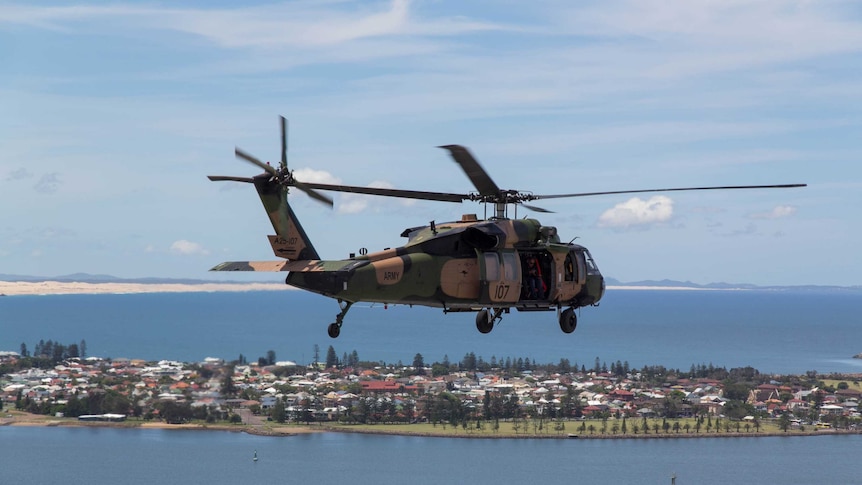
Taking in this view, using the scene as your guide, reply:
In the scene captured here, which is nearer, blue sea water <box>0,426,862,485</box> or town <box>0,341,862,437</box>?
blue sea water <box>0,426,862,485</box>

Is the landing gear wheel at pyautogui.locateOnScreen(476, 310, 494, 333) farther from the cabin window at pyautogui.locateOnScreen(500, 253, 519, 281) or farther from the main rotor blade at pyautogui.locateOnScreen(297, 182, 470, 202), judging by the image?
the main rotor blade at pyautogui.locateOnScreen(297, 182, 470, 202)

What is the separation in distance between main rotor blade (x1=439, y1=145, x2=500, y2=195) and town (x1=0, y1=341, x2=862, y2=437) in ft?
347

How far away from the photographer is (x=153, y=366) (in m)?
166

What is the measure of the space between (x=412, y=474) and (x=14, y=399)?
6349 centimetres

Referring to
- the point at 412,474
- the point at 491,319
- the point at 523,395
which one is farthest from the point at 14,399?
the point at 491,319

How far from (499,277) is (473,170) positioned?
318 centimetres

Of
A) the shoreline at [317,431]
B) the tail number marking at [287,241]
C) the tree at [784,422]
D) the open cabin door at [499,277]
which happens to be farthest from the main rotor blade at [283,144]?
the tree at [784,422]

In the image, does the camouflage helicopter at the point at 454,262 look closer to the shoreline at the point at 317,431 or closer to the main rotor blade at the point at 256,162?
the main rotor blade at the point at 256,162

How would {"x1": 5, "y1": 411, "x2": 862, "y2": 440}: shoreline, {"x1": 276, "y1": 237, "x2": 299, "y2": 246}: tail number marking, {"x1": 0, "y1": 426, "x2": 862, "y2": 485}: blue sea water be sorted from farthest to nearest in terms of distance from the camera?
{"x1": 5, "y1": 411, "x2": 862, "y2": 440}: shoreline < {"x1": 0, "y1": 426, "x2": 862, "y2": 485}: blue sea water < {"x1": 276, "y1": 237, "x2": 299, "y2": 246}: tail number marking

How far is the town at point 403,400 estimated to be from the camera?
147m

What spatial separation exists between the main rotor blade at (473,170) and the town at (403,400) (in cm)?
10587

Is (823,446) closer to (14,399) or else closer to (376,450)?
(376,450)

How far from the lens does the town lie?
146750 mm

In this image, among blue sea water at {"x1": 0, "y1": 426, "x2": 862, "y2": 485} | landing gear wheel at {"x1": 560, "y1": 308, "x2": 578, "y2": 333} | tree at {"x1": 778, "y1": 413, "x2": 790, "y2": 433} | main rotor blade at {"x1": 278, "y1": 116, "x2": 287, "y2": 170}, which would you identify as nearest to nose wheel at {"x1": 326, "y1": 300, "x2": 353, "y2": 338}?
main rotor blade at {"x1": 278, "y1": 116, "x2": 287, "y2": 170}
